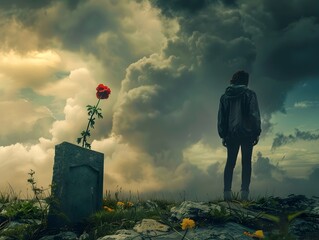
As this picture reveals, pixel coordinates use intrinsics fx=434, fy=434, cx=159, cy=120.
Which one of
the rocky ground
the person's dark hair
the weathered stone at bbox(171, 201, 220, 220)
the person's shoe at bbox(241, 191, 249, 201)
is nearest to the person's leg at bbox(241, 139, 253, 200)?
the person's shoe at bbox(241, 191, 249, 201)

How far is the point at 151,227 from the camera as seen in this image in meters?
5.99

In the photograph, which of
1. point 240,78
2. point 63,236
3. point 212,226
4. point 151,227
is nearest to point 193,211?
point 212,226

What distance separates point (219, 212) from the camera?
5957 mm

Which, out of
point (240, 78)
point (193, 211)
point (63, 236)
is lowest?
point (63, 236)

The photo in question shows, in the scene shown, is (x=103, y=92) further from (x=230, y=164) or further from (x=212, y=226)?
(x=212, y=226)

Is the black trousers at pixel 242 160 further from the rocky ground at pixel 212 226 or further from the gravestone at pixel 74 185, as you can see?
the gravestone at pixel 74 185

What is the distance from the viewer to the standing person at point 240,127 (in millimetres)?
9562

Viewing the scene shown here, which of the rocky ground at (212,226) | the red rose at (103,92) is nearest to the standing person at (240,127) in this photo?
the rocky ground at (212,226)

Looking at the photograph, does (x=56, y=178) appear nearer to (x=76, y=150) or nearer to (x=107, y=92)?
(x=76, y=150)

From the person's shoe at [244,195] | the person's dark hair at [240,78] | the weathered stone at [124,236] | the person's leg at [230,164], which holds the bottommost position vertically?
the weathered stone at [124,236]

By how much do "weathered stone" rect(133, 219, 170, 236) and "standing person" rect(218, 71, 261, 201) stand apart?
3661 mm

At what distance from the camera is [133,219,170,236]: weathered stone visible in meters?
5.73

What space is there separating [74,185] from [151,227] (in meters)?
2.37

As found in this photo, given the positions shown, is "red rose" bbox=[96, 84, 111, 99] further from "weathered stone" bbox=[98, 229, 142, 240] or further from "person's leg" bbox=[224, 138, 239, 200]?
"weathered stone" bbox=[98, 229, 142, 240]
